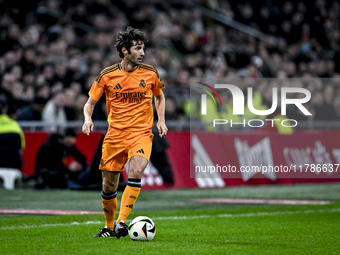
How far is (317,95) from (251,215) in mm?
8762

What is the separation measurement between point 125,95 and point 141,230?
1612 millimetres

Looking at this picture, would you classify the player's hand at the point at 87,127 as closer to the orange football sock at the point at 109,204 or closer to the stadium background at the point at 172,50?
the orange football sock at the point at 109,204

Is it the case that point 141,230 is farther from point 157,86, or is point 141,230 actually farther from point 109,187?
point 157,86

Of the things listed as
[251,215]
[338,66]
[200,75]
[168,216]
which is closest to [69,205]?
[168,216]

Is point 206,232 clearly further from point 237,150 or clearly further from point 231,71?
point 231,71

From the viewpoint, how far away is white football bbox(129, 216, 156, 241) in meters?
6.45

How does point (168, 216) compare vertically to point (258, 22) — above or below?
below

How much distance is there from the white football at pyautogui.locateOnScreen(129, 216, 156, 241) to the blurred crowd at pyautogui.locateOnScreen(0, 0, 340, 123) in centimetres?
826

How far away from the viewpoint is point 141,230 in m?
6.45

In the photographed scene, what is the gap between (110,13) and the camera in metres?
19.0

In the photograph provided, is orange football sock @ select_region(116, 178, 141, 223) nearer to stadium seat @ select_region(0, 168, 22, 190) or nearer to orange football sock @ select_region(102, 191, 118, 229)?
orange football sock @ select_region(102, 191, 118, 229)

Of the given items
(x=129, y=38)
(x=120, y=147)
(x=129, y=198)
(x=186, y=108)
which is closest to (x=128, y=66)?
(x=129, y=38)

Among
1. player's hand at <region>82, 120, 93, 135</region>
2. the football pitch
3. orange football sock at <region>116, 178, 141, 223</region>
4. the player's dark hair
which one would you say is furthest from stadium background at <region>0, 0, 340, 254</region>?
the player's dark hair

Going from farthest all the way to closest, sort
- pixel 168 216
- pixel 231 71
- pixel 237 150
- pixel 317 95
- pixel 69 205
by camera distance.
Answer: pixel 231 71, pixel 317 95, pixel 237 150, pixel 69 205, pixel 168 216
